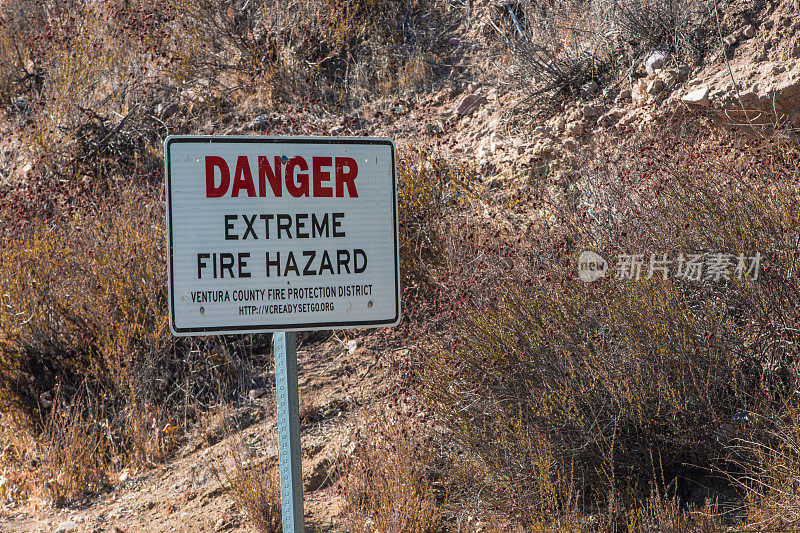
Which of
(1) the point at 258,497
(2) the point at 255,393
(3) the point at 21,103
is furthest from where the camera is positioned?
(3) the point at 21,103

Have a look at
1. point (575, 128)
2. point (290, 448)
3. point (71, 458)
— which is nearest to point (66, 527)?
point (71, 458)

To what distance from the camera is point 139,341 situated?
15.6 feet

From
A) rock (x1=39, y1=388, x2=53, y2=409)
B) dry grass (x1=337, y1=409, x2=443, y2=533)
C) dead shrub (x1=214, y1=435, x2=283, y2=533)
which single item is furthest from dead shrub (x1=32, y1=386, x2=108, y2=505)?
dry grass (x1=337, y1=409, x2=443, y2=533)

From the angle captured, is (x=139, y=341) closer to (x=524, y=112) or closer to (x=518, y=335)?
(x=518, y=335)

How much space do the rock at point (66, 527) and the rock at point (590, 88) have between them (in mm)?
5283

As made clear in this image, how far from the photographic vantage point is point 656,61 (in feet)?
19.6

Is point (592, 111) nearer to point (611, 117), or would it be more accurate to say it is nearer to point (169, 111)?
point (611, 117)

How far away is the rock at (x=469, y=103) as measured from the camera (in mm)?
6969

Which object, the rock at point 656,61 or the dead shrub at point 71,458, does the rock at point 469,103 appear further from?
the dead shrub at point 71,458

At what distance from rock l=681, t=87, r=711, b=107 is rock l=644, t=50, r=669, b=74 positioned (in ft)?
1.81

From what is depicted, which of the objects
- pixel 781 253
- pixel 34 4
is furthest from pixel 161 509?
pixel 34 4

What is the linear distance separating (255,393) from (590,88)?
405 centimetres

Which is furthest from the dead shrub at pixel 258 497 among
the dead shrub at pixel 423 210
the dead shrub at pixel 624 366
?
the dead shrub at pixel 423 210

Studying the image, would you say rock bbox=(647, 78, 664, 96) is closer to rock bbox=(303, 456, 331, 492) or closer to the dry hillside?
the dry hillside
